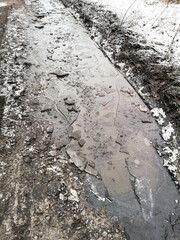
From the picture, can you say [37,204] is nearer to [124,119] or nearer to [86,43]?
[124,119]

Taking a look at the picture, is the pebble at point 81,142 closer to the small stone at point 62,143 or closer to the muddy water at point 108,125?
the muddy water at point 108,125

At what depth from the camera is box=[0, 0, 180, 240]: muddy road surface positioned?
6.02ft

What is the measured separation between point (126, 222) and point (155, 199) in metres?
0.45

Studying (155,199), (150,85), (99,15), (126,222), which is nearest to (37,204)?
(126,222)

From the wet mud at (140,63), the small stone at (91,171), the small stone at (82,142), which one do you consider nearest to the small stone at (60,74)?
the wet mud at (140,63)

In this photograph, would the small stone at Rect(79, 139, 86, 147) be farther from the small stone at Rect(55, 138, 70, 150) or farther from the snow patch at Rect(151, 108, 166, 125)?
the snow patch at Rect(151, 108, 166, 125)

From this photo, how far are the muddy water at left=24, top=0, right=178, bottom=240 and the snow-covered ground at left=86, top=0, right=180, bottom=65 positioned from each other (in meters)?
1.34

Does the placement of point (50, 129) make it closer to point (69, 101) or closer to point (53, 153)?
point (53, 153)

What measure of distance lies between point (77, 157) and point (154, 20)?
15.7 ft

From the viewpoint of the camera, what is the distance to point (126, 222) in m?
1.88

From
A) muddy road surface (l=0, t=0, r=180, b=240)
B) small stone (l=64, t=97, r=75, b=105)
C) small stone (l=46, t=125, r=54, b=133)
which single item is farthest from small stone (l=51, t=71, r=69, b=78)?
small stone (l=46, t=125, r=54, b=133)

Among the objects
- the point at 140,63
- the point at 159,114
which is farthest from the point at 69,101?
the point at 140,63

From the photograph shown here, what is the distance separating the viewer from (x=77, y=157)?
237cm

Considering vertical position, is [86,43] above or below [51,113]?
above
